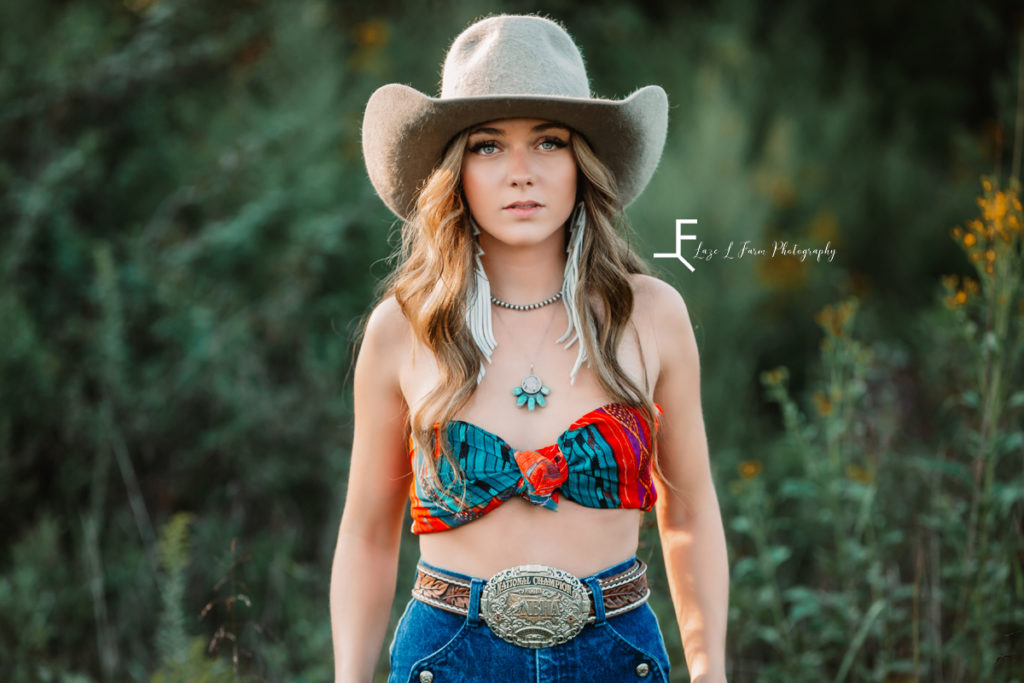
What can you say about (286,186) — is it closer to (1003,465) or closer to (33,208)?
(33,208)

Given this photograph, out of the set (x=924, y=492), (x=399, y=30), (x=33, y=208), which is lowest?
(x=924, y=492)

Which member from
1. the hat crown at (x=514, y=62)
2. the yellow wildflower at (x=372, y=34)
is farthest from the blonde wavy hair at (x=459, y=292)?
the yellow wildflower at (x=372, y=34)

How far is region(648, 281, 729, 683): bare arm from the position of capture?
80.5 inches

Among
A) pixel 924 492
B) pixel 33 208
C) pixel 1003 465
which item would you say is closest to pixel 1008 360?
pixel 1003 465

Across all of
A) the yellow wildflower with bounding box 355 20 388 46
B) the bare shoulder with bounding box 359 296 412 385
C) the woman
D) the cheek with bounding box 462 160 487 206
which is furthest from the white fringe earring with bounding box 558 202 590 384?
the yellow wildflower with bounding box 355 20 388 46

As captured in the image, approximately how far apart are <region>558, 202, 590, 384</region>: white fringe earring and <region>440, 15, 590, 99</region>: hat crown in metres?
0.27

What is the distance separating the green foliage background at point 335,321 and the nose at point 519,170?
2.19 ft

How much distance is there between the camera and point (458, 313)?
6.64ft

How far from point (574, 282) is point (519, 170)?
27 centimetres

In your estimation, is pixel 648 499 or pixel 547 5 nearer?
pixel 648 499

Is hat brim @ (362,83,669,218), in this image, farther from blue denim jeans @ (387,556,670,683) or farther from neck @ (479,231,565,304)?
blue denim jeans @ (387,556,670,683)

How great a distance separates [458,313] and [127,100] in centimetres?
420

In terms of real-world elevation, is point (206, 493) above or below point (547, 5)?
below

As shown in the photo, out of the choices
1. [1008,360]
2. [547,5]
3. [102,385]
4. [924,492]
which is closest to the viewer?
[1008,360]
